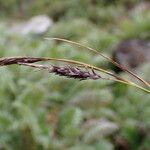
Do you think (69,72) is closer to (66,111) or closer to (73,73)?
(73,73)

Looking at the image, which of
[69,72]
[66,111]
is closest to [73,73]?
[69,72]

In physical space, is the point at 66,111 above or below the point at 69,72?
above

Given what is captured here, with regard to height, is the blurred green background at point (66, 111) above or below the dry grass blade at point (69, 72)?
above

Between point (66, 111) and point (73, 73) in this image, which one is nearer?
point (73, 73)

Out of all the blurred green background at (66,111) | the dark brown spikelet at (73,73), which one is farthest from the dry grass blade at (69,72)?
the blurred green background at (66,111)

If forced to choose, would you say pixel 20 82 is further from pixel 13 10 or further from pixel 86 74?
pixel 13 10

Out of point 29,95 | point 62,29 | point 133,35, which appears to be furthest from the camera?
point 62,29

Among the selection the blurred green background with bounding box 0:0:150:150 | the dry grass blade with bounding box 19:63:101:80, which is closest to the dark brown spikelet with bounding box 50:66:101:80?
the dry grass blade with bounding box 19:63:101:80

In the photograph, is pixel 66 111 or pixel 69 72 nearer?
pixel 69 72

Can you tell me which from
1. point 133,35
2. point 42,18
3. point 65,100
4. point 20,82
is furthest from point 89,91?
point 42,18

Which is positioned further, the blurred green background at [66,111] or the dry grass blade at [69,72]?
the blurred green background at [66,111]

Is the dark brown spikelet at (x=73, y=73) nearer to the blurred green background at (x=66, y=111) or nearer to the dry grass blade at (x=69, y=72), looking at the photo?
the dry grass blade at (x=69, y=72)
